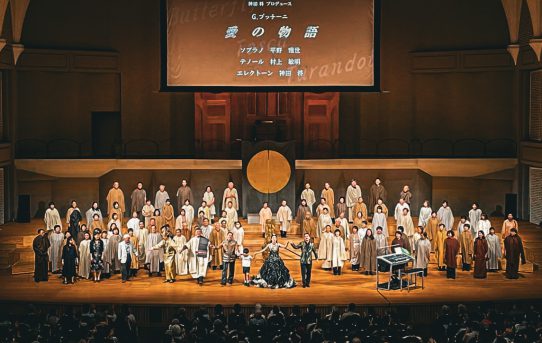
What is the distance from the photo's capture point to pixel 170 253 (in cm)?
2203


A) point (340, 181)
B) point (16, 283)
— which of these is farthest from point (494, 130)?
point (16, 283)

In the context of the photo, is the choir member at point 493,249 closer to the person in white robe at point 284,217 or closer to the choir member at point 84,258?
the person in white robe at point 284,217

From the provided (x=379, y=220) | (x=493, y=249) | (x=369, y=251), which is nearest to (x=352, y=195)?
(x=379, y=220)

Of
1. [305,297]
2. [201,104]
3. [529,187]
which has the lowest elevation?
[305,297]

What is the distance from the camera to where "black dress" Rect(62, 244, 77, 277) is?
2183cm

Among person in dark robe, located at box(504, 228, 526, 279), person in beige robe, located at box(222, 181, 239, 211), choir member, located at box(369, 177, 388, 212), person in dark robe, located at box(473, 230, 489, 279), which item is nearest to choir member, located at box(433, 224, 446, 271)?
person in dark robe, located at box(473, 230, 489, 279)

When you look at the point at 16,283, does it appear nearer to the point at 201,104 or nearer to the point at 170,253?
the point at 170,253

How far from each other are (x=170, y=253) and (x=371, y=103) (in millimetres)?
10370

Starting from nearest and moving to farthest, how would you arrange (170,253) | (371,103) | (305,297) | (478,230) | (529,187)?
(305,297), (170,253), (478,230), (529,187), (371,103)

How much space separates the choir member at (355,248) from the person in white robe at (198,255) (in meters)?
3.07

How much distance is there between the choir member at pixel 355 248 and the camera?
22938 mm

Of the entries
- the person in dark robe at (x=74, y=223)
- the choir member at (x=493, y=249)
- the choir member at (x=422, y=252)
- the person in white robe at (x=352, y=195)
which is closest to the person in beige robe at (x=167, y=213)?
the person in dark robe at (x=74, y=223)

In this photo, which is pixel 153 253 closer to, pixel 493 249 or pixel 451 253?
pixel 451 253

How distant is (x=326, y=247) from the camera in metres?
22.7
